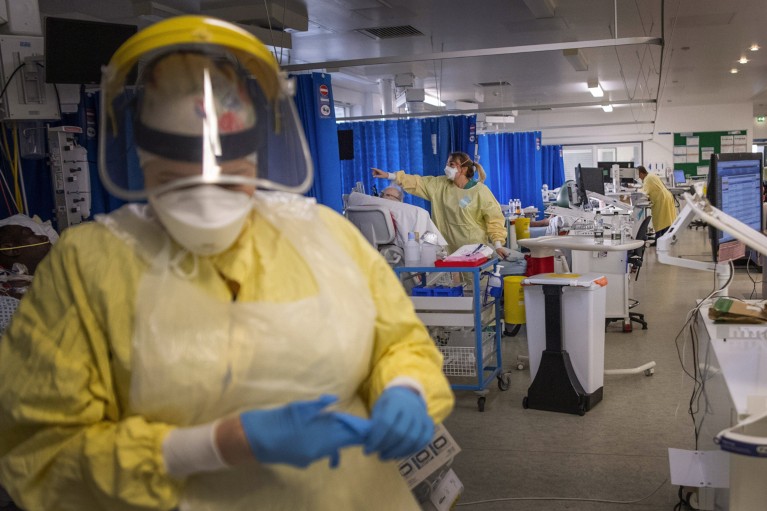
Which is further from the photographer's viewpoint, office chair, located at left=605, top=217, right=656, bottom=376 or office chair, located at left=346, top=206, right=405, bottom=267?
office chair, located at left=346, top=206, right=405, bottom=267

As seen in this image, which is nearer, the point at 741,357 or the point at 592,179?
the point at 741,357

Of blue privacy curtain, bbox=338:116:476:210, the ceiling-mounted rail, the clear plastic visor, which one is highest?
the ceiling-mounted rail

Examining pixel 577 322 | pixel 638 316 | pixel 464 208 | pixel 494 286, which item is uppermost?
pixel 464 208

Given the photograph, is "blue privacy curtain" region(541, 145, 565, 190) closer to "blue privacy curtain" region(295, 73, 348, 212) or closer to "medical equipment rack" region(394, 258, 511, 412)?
"blue privacy curtain" region(295, 73, 348, 212)

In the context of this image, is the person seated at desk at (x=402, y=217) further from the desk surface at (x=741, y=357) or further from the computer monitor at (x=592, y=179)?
the desk surface at (x=741, y=357)

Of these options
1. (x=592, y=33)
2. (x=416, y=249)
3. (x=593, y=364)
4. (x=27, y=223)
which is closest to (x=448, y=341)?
(x=416, y=249)

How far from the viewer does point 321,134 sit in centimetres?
514

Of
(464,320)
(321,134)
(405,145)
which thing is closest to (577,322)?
(464,320)

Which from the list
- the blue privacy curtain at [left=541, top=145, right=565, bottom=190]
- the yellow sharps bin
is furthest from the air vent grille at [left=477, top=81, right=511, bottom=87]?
the yellow sharps bin

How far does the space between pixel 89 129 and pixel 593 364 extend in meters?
3.45

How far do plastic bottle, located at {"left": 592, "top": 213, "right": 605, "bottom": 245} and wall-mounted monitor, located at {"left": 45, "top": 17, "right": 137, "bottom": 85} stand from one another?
3.17 meters

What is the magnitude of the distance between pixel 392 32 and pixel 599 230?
4267 mm

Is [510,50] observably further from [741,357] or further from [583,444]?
[741,357]

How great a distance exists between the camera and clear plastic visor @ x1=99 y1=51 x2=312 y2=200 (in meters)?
1.11
